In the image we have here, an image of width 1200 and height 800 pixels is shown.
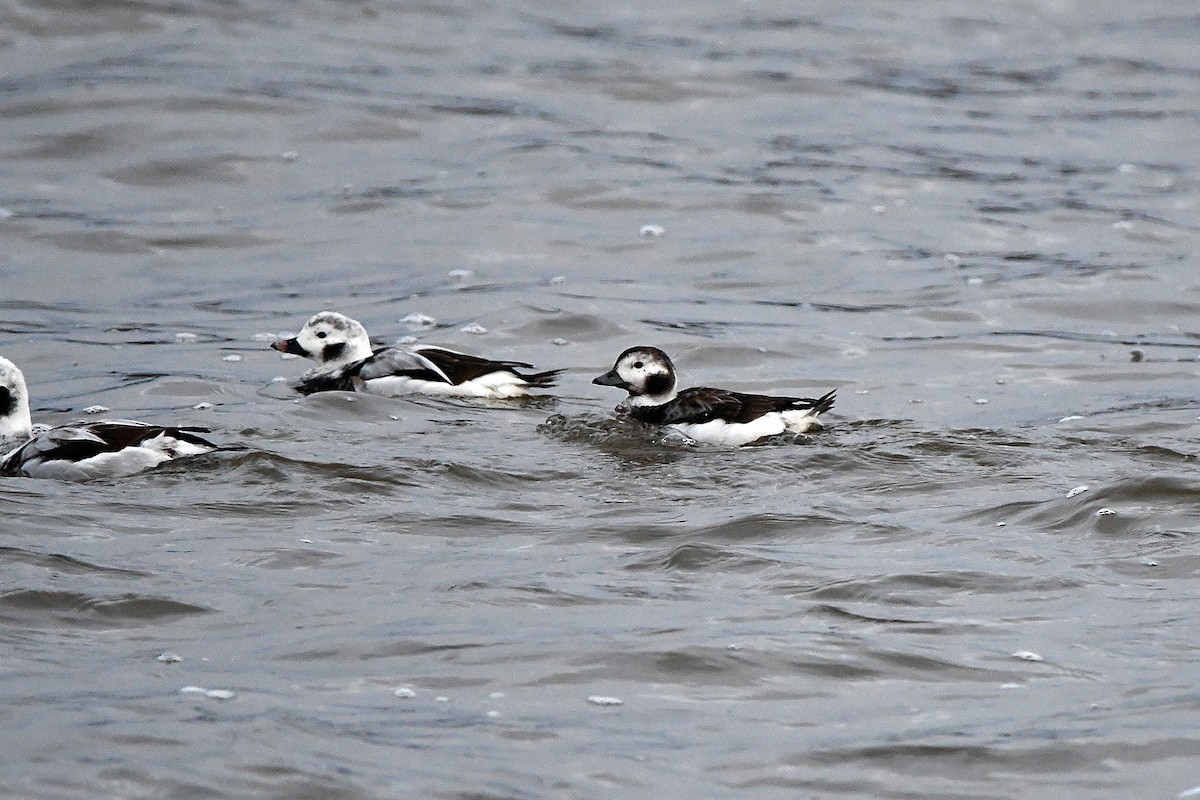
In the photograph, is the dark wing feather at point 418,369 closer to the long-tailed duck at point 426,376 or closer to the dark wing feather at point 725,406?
the long-tailed duck at point 426,376

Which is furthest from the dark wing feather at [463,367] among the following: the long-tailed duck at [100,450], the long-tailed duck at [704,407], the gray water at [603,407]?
the long-tailed duck at [100,450]

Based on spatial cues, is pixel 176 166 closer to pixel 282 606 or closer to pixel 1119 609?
pixel 282 606

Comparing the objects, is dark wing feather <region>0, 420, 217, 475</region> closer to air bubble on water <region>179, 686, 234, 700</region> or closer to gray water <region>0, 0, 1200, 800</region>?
gray water <region>0, 0, 1200, 800</region>

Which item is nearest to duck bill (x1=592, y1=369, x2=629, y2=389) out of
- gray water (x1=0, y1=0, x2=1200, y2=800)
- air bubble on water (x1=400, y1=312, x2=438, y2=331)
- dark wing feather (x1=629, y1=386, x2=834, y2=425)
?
gray water (x1=0, y1=0, x2=1200, y2=800)

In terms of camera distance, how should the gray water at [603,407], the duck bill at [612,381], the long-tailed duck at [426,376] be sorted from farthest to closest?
1. the long-tailed duck at [426,376]
2. the duck bill at [612,381]
3. the gray water at [603,407]

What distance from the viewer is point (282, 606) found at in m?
6.47

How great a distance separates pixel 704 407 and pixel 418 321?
4215mm

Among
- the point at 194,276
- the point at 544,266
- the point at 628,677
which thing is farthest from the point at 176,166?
the point at 628,677

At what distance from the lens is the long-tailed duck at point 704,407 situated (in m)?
9.34

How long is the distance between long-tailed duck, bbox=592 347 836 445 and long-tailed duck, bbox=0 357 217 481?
2.57 metres

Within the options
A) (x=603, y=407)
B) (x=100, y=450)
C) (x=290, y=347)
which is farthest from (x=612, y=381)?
(x=100, y=450)

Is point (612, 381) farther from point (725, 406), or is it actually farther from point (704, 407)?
point (725, 406)

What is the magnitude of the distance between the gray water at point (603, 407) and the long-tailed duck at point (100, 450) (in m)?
0.14

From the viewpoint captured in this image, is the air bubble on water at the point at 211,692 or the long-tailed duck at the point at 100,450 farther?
the long-tailed duck at the point at 100,450
